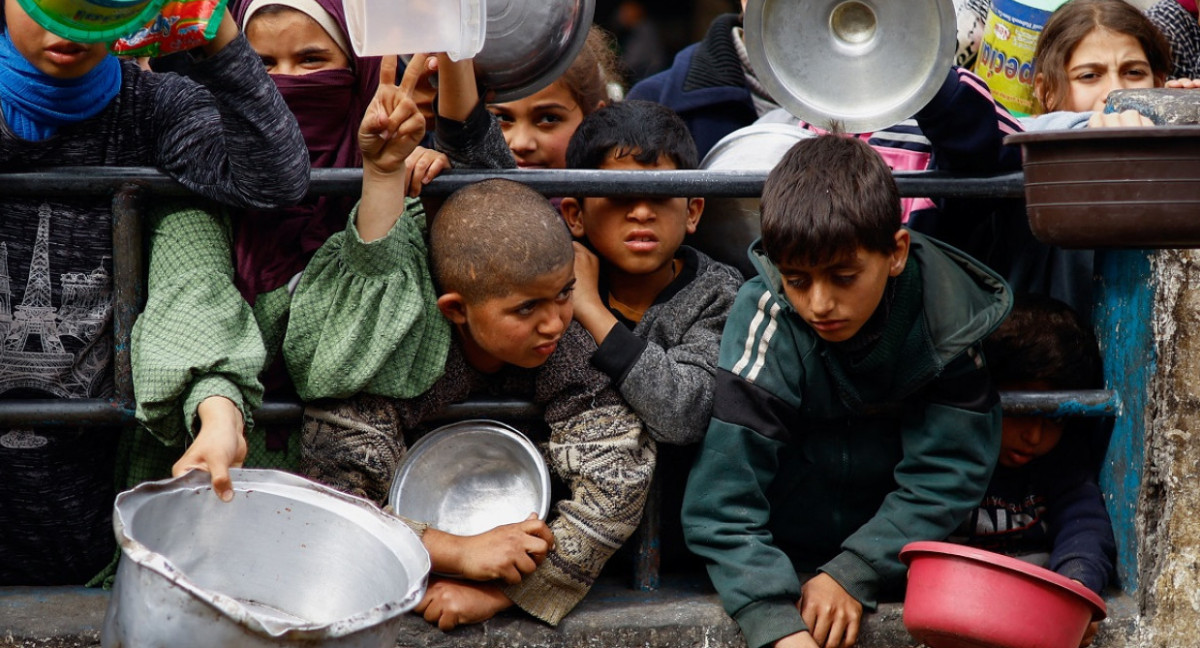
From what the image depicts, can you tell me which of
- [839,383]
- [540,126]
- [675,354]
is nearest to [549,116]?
[540,126]

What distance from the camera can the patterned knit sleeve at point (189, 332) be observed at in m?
2.29

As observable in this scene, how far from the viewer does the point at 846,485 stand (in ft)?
9.07

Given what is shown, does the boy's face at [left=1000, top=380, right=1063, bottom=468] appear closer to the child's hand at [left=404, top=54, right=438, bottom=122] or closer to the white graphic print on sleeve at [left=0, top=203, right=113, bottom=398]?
the child's hand at [left=404, top=54, right=438, bottom=122]

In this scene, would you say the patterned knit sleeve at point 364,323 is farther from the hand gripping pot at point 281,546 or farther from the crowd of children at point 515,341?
the hand gripping pot at point 281,546

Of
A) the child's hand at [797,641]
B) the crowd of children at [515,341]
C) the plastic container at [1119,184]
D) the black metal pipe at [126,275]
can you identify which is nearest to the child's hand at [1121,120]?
the crowd of children at [515,341]

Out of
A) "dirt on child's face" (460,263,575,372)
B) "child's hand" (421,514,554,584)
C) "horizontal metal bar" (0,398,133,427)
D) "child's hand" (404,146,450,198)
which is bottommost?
"child's hand" (421,514,554,584)

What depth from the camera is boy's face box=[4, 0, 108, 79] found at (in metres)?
2.26

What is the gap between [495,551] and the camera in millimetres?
2471

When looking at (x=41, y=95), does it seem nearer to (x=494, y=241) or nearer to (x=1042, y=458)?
(x=494, y=241)

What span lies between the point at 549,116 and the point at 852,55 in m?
0.92

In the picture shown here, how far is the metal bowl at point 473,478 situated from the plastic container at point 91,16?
103 centimetres

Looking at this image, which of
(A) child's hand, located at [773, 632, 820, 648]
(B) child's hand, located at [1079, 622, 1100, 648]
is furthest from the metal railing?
(B) child's hand, located at [1079, 622, 1100, 648]

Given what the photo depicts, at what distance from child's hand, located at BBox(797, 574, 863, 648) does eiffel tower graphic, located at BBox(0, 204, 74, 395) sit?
161 cm

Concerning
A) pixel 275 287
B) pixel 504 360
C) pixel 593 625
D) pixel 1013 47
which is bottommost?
pixel 593 625
